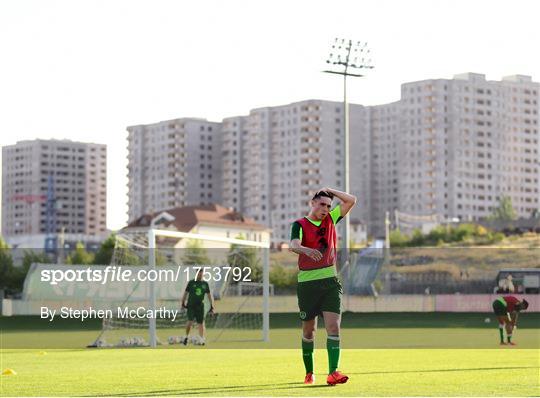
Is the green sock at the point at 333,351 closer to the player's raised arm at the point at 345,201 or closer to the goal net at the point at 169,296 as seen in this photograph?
the player's raised arm at the point at 345,201

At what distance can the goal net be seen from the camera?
101 feet

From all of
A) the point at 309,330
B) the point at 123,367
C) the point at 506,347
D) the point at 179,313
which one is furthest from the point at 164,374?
the point at 179,313

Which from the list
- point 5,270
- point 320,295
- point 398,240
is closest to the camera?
point 320,295

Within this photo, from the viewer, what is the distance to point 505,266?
101 m

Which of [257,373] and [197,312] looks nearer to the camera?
[257,373]

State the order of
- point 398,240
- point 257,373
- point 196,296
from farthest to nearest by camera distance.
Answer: point 398,240 < point 196,296 < point 257,373

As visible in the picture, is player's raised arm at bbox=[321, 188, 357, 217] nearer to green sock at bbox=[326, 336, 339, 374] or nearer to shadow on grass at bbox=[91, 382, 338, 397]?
green sock at bbox=[326, 336, 339, 374]

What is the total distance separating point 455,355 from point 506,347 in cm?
490

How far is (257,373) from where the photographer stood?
16.7 m

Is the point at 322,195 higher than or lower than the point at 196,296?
higher

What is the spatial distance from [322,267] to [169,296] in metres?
26.6

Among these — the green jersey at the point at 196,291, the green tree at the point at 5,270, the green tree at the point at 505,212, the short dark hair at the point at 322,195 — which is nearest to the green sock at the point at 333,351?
the short dark hair at the point at 322,195

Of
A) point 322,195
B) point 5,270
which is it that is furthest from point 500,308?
point 5,270

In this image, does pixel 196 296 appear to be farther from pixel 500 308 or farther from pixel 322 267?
pixel 322 267
